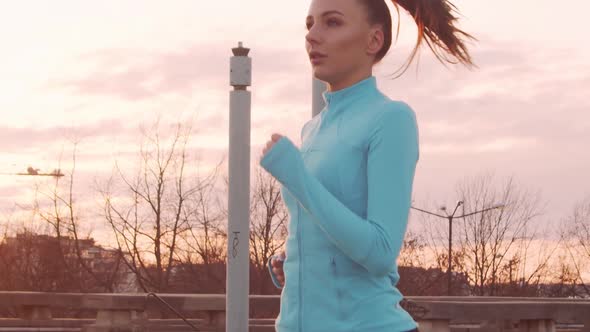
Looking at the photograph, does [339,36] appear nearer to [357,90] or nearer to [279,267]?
[357,90]

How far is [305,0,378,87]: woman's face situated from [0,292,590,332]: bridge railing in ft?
20.6

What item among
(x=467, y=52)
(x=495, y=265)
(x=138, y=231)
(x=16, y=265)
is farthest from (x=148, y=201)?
(x=467, y=52)

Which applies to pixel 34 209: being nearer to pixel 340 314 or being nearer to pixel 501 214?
pixel 501 214

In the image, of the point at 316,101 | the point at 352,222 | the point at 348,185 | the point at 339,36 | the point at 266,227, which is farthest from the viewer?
the point at 266,227

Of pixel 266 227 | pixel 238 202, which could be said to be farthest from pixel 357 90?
pixel 266 227

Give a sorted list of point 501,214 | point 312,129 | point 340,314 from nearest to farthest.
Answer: point 340,314, point 312,129, point 501,214

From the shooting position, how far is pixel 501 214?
40.3m

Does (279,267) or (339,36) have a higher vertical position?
(339,36)

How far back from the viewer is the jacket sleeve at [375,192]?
2.27 meters

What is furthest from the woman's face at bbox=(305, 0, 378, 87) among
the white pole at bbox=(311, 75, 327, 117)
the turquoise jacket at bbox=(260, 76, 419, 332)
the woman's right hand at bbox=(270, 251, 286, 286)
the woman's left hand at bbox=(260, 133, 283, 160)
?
the white pole at bbox=(311, 75, 327, 117)

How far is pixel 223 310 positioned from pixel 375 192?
8.99m

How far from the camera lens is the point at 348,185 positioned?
2.40 m

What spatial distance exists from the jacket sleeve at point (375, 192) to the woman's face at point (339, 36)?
0.17 meters

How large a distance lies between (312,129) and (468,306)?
6327 millimetres
